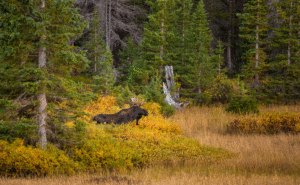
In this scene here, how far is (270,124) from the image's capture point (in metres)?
11.4

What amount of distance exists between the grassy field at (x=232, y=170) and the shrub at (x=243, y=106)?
3.66m

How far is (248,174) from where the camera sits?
6508mm

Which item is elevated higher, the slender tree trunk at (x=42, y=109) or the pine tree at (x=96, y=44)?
the pine tree at (x=96, y=44)

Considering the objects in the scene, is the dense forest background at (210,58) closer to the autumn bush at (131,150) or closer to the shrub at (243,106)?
the shrub at (243,106)

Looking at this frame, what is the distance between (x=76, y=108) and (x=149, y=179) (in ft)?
9.06

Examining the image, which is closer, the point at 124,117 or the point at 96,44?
the point at 124,117

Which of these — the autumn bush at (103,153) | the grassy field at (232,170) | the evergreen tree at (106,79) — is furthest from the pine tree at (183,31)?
the autumn bush at (103,153)

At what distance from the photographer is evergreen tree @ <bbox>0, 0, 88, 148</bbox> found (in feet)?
20.8

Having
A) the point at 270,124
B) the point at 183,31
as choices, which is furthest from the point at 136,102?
the point at 183,31

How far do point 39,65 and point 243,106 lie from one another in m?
11.3

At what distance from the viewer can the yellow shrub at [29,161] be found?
6078 millimetres

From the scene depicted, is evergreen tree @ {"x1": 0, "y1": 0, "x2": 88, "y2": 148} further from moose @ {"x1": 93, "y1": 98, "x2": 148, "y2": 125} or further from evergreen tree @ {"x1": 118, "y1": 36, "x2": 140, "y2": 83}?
evergreen tree @ {"x1": 118, "y1": 36, "x2": 140, "y2": 83}

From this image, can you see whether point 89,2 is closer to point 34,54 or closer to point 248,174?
point 34,54

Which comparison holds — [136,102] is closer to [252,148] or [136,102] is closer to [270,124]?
[270,124]
